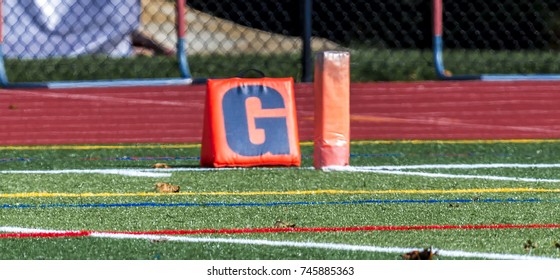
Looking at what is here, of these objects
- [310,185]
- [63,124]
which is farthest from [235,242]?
[63,124]

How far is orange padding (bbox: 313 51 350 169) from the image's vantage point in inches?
304

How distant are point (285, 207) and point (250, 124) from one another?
200 centimetres

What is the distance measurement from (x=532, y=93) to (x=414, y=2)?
7.08ft

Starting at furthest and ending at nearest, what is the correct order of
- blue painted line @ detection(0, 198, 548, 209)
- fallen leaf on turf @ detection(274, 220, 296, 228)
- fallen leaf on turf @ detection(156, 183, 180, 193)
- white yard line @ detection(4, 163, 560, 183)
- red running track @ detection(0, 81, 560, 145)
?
red running track @ detection(0, 81, 560, 145)
white yard line @ detection(4, 163, 560, 183)
fallen leaf on turf @ detection(156, 183, 180, 193)
blue painted line @ detection(0, 198, 548, 209)
fallen leaf on turf @ detection(274, 220, 296, 228)

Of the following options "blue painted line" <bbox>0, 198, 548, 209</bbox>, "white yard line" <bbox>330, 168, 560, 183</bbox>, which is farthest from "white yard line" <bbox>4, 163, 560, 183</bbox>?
"blue painted line" <bbox>0, 198, 548, 209</bbox>

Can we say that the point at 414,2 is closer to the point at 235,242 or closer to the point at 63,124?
the point at 63,124

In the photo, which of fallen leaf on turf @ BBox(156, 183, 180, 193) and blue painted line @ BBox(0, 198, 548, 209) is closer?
blue painted line @ BBox(0, 198, 548, 209)

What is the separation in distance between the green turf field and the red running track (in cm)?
81

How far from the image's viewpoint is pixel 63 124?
9797 mm

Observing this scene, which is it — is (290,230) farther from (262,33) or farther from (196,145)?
(262,33)

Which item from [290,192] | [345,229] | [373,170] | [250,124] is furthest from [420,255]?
[250,124]

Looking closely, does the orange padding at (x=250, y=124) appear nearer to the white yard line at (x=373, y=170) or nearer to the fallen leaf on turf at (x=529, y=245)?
the white yard line at (x=373, y=170)

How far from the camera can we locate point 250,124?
26.5ft

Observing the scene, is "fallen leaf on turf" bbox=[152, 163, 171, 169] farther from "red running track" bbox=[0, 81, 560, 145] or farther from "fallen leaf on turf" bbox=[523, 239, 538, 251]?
"fallen leaf on turf" bbox=[523, 239, 538, 251]
